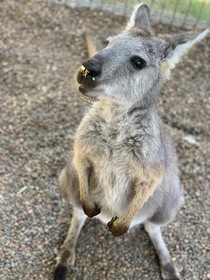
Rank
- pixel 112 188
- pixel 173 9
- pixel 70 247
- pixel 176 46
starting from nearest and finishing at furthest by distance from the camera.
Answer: pixel 176 46 < pixel 112 188 < pixel 70 247 < pixel 173 9

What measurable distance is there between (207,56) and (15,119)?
2.02m

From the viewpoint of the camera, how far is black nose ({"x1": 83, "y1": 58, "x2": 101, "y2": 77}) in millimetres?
2321

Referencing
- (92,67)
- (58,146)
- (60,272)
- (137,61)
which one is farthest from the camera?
(58,146)

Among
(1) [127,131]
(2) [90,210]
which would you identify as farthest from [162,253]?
(1) [127,131]

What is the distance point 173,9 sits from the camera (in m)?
5.00

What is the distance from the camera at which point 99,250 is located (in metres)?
3.34

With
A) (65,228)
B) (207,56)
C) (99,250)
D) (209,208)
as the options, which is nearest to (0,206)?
(65,228)

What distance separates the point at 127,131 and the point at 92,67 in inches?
19.4

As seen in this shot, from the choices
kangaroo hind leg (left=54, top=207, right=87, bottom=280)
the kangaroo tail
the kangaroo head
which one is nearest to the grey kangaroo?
the kangaroo head

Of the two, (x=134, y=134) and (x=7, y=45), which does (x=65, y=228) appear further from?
(x=7, y=45)

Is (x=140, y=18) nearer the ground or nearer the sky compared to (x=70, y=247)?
nearer the sky

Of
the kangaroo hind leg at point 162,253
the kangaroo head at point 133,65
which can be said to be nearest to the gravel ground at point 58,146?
the kangaroo hind leg at point 162,253

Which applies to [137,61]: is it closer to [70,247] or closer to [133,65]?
[133,65]

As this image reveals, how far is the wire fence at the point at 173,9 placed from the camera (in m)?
4.95
